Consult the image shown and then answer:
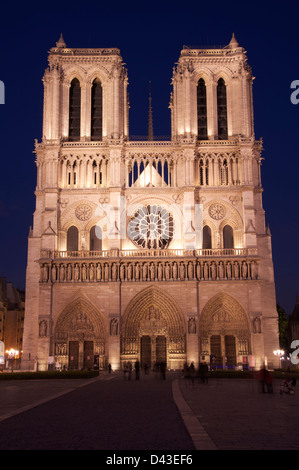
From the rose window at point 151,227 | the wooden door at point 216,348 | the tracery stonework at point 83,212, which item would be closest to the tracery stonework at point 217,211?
the rose window at point 151,227

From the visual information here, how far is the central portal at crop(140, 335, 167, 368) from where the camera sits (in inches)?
1809

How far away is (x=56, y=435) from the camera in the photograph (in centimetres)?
1170

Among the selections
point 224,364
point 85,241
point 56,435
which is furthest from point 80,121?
point 56,435

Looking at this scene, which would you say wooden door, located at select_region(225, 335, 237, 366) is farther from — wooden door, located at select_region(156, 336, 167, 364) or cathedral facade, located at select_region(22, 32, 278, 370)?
wooden door, located at select_region(156, 336, 167, 364)

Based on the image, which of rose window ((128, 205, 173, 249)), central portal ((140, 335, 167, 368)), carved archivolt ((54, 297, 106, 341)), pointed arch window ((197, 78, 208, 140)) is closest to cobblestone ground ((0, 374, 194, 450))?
carved archivolt ((54, 297, 106, 341))

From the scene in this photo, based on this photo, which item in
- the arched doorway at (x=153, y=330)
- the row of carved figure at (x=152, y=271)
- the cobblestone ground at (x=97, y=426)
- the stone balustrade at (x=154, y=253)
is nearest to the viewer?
the cobblestone ground at (x=97, y=426)

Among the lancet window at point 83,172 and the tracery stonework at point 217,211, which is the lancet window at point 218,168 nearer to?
the tracery stonework at point 217,211

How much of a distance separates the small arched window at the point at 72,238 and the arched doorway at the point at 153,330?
7.48 meters

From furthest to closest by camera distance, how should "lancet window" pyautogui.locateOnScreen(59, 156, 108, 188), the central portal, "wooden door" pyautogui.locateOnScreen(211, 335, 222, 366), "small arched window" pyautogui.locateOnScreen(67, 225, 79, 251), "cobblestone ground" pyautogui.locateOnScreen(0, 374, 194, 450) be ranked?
"lancet window" pyautogui.locateOnScreen(59, 156, 108, 188) → "small arched window" pyautogui.locateOnScreen(67, 225, 79, 251) → the central portal → "wooden door" pyautogui.locateOnScreen(211, 335, 222, 366) → "cobblestone ground" pyautogui.locateOnScreen(0, 374, 194, 450)

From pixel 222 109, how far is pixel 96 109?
38.6 ft

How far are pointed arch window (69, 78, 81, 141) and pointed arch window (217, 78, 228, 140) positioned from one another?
42.7ft

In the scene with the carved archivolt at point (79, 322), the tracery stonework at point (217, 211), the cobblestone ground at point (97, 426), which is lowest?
the cobblestone ground at point (97, 426)

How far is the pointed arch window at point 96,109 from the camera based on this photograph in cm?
5180

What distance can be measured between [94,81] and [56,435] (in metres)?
45.1
